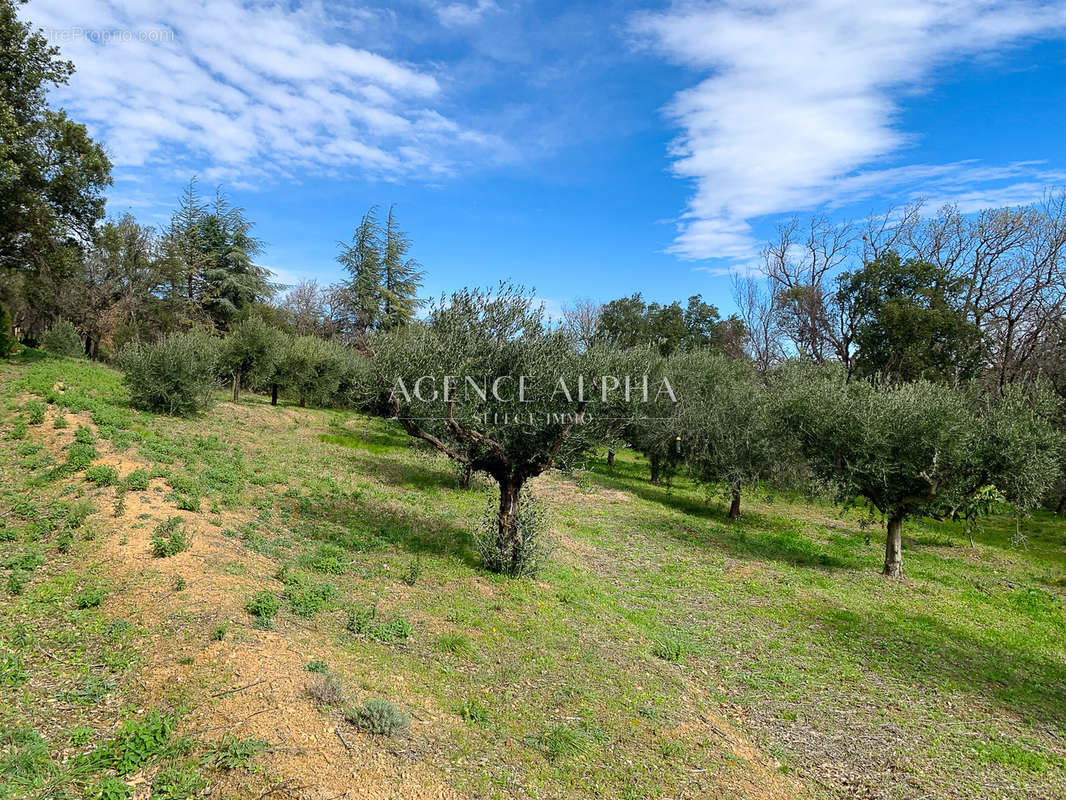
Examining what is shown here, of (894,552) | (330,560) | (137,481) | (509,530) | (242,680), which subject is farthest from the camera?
(894,552)

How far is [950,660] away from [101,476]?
55.9 feet

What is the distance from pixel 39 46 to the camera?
1959 centimetres

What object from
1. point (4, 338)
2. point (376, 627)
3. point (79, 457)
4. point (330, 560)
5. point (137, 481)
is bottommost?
point (376, 627)

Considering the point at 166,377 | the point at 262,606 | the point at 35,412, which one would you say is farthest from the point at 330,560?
the point at 166,377

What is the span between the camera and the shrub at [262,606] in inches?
292

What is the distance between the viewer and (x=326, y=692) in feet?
19.5

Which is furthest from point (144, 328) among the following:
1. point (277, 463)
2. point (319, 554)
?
point (319, 554)

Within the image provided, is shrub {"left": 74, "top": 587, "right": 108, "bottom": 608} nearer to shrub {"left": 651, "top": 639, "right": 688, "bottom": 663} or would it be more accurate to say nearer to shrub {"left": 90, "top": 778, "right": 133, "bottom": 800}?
shrub {"left": 90, "top": 778, "right": 133, "bottom": 800}

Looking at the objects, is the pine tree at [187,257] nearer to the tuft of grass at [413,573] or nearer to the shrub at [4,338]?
the shrub at [4,338]

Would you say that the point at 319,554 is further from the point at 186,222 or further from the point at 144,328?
the point at 186,222

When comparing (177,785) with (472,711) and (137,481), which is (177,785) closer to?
(472,711)

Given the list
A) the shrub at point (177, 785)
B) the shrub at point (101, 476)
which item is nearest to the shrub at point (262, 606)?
the shrub at point (177, 785)

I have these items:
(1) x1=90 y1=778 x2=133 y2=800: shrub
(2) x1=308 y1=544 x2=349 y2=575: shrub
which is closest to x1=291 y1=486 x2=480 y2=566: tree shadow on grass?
(2) x1=308 y1=544 x2=349 y2=575: shrub

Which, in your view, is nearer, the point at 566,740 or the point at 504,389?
the point at 566,740
